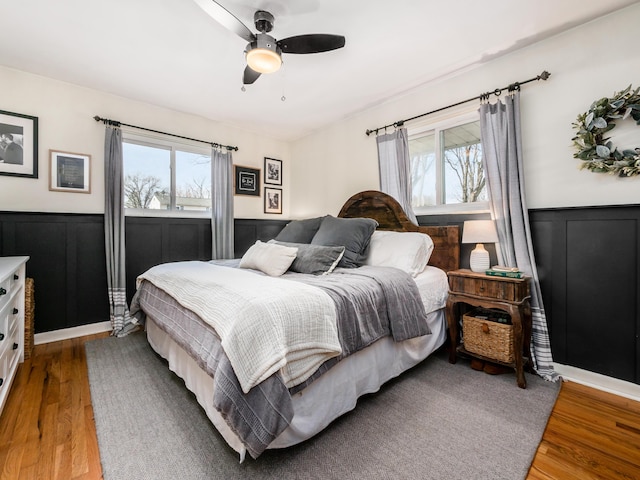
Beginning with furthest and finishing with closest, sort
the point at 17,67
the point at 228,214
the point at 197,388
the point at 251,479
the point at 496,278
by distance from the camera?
1. the point at 228,214
2. the point at 17,67
3. the point at 496,278
4. the point at 197,388
5. the point at 251,479

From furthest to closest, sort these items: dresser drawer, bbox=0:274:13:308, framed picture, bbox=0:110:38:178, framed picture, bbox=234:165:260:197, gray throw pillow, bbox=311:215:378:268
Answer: framed picture, bbox=234:165:260:197 → framed picture, bbox=0:110:38:178 → gray throw pillow, bbox=311:215:378:268 → dresser drawer, bbox=0:274:13:308

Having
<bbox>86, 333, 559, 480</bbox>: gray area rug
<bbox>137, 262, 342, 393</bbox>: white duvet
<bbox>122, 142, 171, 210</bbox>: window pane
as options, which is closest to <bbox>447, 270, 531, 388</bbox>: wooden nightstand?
<bbox>86, 333, 559, 480</bbox>: gray area rug

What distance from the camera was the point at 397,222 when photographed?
120 inches

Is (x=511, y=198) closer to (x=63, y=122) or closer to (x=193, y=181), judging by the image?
(x=193, y=181)

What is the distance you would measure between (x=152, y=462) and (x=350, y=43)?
292 cm

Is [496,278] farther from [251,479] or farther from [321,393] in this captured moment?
[251,479]

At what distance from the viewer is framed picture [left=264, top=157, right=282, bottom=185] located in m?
4.50

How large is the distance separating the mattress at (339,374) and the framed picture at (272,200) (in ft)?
8.01

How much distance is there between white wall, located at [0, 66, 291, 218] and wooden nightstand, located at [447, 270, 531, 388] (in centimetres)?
361

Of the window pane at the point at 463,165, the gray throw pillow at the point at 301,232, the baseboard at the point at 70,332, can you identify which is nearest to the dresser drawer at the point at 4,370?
the baseboard at the point at 70,332

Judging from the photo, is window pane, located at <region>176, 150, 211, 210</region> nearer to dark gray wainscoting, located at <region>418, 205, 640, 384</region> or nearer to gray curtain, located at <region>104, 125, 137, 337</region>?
gray curtain, located at <region>104, 125, 137, 337</region>

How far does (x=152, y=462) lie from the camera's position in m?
1.33

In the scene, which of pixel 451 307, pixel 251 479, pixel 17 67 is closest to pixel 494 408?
pixel 451 307

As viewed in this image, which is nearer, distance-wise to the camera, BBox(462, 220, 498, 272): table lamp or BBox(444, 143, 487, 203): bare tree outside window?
BBox(462, 220, 498, 272): table lamp
